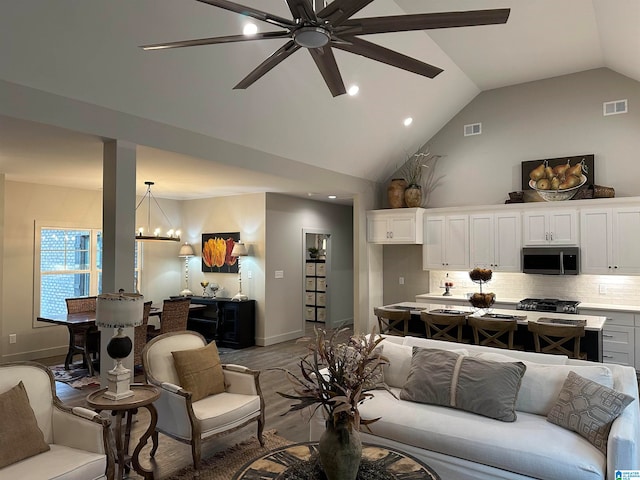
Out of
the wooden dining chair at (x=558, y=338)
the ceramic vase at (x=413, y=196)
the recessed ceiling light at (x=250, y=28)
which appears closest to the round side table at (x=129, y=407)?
the recessed ceiling light at (x=250, y=28)

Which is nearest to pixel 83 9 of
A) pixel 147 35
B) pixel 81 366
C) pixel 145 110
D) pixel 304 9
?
pixel 147 35

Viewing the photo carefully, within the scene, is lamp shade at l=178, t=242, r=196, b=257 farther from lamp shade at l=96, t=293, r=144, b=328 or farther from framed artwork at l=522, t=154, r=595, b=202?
framed artwork at l=522, t=154, r=595, b=202

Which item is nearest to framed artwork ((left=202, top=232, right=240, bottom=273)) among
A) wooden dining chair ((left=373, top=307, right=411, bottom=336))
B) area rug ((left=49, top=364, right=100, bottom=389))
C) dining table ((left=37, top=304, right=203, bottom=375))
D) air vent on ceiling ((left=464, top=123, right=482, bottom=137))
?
dining table ((left=37, top=304, right=203, bottom=375))

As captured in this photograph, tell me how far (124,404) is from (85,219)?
18.0 feet

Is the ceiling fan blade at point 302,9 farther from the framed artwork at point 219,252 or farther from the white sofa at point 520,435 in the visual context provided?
the framed artwork at point 219,252

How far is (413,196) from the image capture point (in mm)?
7395

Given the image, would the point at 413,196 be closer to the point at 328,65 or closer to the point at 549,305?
the point at 549,305

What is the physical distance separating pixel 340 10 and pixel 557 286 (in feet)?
19.1

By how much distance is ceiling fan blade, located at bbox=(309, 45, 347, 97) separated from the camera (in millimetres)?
2629

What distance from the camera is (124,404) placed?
2.97 m

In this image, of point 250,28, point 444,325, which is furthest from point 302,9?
point 444,325

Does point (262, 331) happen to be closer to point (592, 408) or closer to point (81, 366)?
point (81, 366)

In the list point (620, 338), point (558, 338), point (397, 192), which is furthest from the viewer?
point (397, 192)

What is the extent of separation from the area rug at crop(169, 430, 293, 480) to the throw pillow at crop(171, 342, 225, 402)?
480 millimetres
